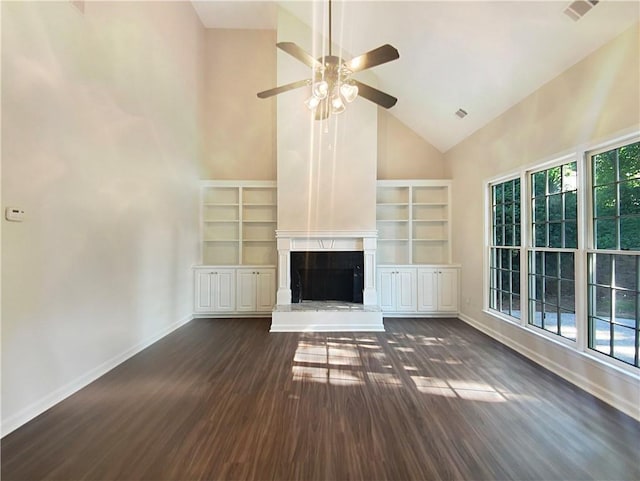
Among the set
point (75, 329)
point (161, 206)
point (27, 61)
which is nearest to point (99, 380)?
point (75, 329)

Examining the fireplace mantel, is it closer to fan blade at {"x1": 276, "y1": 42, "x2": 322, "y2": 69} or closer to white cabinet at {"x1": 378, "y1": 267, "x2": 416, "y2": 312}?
Result: white cabinet at {"x1": 378, "y1": 267, "x2": 416, "y2": 312}

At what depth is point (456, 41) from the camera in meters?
3.25

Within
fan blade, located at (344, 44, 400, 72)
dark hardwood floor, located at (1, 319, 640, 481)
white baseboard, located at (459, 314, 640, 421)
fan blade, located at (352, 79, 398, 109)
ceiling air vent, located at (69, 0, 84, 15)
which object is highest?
ceiling air vent, located at (69, 0, 84, 15)

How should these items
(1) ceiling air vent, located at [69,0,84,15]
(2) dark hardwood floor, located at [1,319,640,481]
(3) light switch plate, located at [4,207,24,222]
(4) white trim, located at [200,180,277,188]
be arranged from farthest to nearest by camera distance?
(4) white trim, located at [200,180,277,188] < (1) ceiling air vent, located at [69,0,84,15] < (3) light switch plate, located at [4,207,24,222] < (2) dark hardwood floor, located at [1,319,640,481]

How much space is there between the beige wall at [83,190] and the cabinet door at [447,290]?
4.43 m

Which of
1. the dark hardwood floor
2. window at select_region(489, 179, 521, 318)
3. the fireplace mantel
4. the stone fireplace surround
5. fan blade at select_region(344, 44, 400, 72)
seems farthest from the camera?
the fireplace mantel

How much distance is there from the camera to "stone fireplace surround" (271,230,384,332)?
4.45 meters

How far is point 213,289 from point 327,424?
365 centimetres

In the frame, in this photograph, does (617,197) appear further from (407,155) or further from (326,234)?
(407,155)

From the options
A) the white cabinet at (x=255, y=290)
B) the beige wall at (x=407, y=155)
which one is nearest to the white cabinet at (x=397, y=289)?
the beige wall at (x=407, y=155)

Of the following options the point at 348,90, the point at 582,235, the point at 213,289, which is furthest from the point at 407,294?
the point at 348,90

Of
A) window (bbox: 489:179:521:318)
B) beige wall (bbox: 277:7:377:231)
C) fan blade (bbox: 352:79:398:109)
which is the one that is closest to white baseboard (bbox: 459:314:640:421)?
window (bbox: 489:179:521:318)

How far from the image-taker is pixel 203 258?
548 centimetres

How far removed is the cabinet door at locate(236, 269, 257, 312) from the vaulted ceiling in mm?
3955
